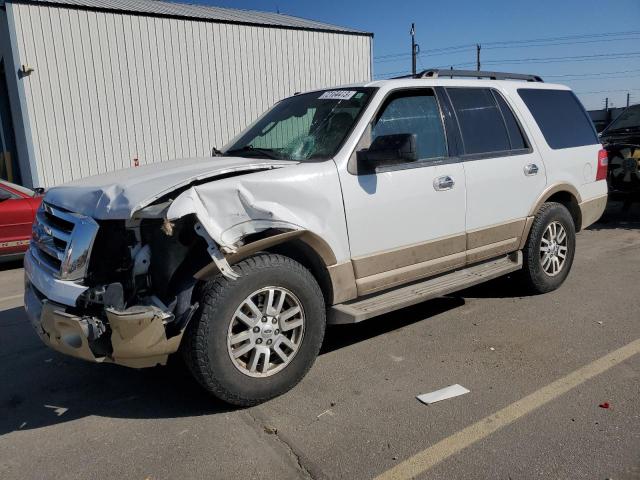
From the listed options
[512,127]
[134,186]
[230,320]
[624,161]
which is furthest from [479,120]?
[624,161]

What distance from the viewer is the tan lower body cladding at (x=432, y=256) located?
152 inches

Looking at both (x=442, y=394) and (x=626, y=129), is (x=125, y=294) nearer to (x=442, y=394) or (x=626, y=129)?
(x=442, y=394)

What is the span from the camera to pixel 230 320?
3127 millimetres

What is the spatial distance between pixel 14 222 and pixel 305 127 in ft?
17.4

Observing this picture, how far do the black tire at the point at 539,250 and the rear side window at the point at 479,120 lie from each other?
2.59 feet

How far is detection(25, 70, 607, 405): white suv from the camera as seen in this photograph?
3047 millimetres

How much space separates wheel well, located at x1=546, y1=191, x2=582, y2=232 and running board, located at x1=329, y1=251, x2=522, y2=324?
0.84 m

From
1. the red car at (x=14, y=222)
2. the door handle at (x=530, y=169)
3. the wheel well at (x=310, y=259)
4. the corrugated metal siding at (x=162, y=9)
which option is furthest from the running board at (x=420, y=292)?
the corrugated metal siding at (x=162, y=9)

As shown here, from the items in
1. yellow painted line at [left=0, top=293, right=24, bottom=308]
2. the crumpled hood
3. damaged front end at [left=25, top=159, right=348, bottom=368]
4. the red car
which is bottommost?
yellow painted line at [left=0, top=293, right=24, bottom=308]

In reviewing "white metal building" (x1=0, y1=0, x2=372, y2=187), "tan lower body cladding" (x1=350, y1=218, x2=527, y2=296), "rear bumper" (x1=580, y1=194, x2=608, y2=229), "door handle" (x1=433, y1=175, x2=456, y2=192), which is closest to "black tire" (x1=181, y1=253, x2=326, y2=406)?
"tan lower body cladding" (x1=350, y1=218, x2=527, y2=296)

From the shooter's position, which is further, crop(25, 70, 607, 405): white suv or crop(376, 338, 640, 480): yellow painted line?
crop(25, 70, 607, 405): white suv

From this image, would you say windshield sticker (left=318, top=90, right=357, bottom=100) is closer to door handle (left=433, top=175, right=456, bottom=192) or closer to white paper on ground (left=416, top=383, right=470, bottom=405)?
door handle (left=433, top=175, right=456, bottom=192)

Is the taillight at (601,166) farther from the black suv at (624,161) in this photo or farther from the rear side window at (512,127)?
the black suv at (624,161)

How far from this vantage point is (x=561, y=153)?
5.30 metres
